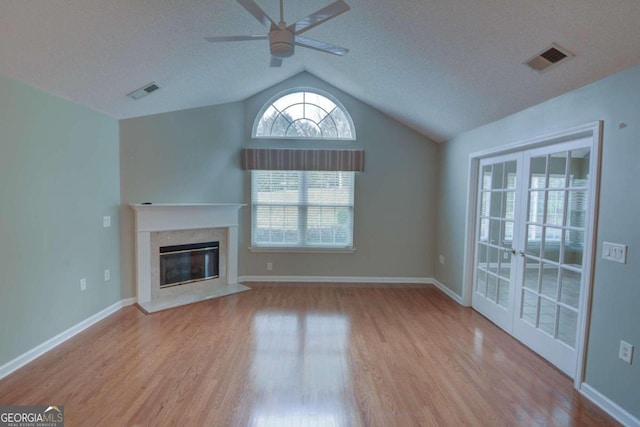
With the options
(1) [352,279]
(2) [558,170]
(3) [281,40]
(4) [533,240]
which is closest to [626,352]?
(4) [533,240]

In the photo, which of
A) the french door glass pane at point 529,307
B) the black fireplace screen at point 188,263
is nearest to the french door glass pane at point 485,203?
the french door glass pane at point 529,307

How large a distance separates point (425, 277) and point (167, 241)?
4.04 m

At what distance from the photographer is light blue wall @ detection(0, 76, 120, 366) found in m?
2.46

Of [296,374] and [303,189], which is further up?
[303,189]

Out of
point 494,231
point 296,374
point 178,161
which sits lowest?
point 296,374

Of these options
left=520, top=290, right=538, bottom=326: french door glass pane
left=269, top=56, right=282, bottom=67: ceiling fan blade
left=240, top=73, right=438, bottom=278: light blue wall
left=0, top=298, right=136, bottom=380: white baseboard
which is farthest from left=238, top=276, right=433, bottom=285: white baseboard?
left=269, top=56, right=282, bottom=67: ceiling fan blade

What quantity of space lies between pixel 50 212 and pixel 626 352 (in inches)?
182

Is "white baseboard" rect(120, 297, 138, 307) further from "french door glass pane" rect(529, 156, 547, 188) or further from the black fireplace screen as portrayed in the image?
"french door glass pane" rect(529, 156, 547, 188)

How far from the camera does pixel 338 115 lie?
516cm

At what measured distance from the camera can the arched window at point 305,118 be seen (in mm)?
5141

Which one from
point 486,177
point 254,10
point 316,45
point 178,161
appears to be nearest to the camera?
point 254,10

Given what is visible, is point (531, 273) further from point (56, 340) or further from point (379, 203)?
point (56, 340)

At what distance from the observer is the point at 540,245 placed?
2.96 m

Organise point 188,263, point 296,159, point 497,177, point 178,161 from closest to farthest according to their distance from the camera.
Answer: point 497,177
point 178,161
point 188,263
point 296,159
